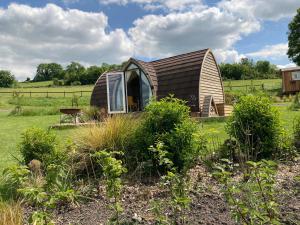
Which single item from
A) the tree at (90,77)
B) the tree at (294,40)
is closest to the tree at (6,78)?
the tree at (90,77)

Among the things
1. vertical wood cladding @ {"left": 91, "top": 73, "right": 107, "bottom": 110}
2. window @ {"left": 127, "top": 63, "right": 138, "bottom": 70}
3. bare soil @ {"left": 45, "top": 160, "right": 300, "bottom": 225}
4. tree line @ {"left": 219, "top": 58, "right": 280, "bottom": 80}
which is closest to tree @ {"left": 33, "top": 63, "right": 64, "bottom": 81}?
tree line @ {"left": 219, "top": 58, "right": 280, "bottom": 80}

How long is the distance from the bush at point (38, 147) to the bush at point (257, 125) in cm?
249

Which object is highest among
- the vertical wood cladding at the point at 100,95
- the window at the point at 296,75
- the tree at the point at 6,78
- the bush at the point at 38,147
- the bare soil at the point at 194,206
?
the tree at the point at 6,78

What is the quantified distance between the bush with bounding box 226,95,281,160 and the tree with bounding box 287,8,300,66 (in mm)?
37891

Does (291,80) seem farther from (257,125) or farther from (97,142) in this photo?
(97,142)

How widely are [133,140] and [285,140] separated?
213cm

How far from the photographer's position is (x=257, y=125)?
4754 millimetres

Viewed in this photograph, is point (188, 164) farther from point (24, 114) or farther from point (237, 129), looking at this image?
point (24, 114)

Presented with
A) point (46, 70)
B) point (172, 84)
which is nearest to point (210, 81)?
point (172, 84)

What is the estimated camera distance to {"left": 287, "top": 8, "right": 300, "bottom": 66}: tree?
130ft

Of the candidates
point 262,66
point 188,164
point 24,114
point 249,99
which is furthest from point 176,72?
point 262,66

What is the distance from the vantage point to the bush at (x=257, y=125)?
473cm

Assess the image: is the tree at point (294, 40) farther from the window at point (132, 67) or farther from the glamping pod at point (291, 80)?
the window at point (132, 67)

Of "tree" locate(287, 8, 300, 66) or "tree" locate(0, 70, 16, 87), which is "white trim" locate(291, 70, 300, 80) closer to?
"tree" locate(287, 8, 300, 66)
